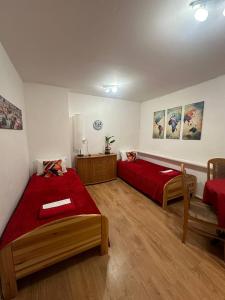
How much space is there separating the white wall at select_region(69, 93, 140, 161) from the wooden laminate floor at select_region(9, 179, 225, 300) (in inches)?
92.8

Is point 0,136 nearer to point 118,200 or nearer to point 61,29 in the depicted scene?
point 61,29

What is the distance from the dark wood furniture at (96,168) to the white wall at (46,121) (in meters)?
0.49

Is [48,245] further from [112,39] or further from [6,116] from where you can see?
[112,39]

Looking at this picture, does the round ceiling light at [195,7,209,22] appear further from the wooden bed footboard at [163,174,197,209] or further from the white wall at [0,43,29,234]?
the wooden bed footboard at [163,174,197,209]

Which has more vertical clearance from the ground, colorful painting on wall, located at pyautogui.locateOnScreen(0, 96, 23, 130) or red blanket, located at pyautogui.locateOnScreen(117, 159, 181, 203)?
colorful painting on wall, located at pyautogui.locateOnScreen(0, 96, 23, 130)

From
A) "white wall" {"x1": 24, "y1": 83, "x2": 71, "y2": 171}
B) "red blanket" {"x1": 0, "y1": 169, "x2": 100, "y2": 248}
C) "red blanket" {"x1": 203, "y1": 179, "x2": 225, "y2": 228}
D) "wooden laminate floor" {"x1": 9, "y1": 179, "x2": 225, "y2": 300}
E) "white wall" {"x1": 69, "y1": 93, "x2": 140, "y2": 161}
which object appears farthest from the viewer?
"white wall" {"x1": 69, "y1": 93, "x2": 140, "y2": 161}

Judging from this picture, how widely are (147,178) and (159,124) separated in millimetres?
1629

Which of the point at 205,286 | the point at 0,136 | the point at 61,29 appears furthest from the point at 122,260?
the point at 61,29

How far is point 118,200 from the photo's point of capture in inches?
107

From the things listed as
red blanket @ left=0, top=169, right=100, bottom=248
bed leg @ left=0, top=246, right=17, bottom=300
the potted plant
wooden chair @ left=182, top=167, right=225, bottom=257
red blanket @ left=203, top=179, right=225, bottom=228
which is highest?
the potted plant

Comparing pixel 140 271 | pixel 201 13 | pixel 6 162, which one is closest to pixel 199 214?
pixel 140 271

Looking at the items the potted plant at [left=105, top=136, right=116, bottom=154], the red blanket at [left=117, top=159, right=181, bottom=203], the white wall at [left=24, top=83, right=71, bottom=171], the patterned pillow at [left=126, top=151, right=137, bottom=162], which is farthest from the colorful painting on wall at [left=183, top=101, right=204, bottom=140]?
the white wall at [left=24, top=83, right=71, bottom=171]

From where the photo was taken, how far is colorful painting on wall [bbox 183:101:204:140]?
269cm

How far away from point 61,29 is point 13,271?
7.31ft
